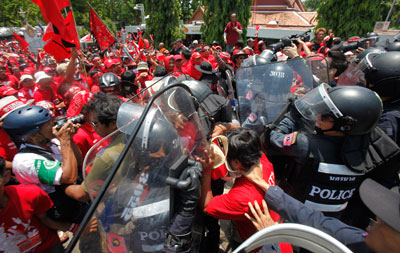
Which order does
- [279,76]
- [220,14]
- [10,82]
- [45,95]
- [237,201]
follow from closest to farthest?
[237,201]
[279,76]
[45,95]
[10,82]
[220,14]

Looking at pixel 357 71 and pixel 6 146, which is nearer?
pixel 6 146

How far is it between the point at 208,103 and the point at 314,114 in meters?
1.19

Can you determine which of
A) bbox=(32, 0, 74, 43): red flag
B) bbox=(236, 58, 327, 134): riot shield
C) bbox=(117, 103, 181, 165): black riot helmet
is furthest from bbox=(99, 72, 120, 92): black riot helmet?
bbox=(117, 103, 181, 165): black riot helmet

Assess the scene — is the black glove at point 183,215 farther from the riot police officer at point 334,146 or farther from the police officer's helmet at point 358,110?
the police officer's helmet at point 358,110

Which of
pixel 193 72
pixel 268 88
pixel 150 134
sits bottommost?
pixel 193 72

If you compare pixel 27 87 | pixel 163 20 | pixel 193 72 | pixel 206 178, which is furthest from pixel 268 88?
pixel 163 20

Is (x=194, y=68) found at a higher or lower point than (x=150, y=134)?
lower

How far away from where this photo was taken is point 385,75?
7.14 feet

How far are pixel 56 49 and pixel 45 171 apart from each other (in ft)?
9.50

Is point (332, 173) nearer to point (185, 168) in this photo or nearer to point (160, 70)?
point (185, 168)

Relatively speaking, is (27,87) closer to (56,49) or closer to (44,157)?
(56,49)

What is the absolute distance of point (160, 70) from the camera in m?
4.39

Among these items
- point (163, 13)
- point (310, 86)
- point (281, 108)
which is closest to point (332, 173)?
point (281, 108)

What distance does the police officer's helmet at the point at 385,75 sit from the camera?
2135 millimetres
